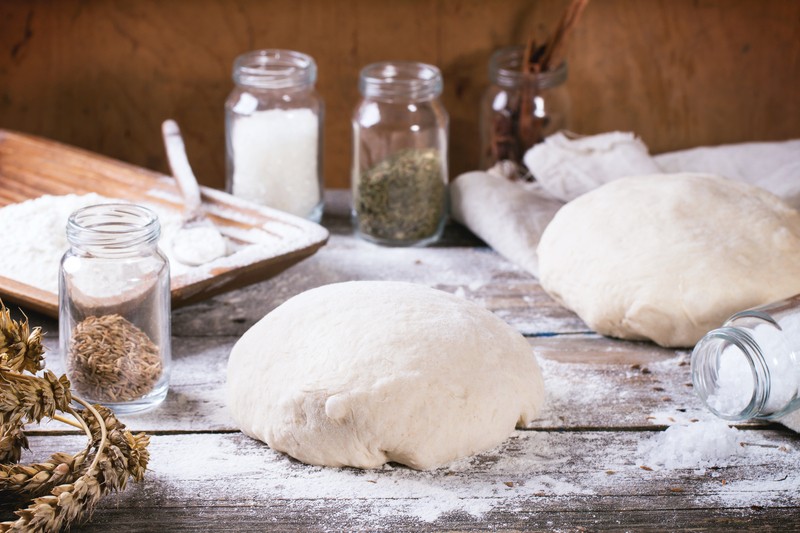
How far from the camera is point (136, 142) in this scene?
206 cm

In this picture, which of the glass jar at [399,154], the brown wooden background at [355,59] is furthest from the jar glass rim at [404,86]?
the brown wooden background at [355,59]

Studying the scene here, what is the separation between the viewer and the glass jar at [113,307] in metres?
1.10

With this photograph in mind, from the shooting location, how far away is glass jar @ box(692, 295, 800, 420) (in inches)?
41.8

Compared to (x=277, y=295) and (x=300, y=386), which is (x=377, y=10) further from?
(x=300, y=386)

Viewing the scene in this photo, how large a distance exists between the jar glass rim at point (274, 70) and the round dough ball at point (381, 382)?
631 millimetres

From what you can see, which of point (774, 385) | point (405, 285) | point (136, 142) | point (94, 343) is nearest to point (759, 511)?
point (774, 385)

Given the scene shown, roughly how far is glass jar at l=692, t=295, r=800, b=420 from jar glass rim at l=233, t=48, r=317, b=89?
2.89 feet

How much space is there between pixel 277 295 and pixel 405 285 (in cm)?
36

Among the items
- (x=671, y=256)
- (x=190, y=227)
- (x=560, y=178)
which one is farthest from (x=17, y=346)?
(x=560, y=178)

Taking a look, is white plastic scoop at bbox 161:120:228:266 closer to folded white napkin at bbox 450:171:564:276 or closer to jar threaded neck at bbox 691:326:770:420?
folded white napkin at bbox 450:171:564:276

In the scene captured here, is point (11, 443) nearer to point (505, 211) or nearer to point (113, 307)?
point (113, 307)

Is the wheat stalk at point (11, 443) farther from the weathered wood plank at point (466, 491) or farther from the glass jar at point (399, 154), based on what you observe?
the glass jar at point (399, 154)

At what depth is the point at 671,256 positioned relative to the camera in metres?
1.33

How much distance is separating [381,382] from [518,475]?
181mm
